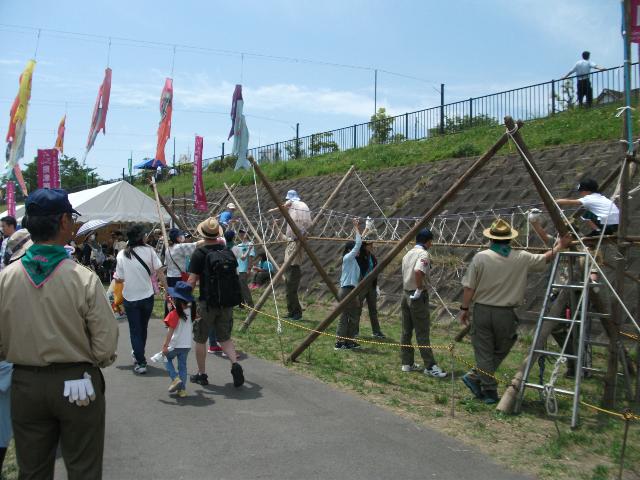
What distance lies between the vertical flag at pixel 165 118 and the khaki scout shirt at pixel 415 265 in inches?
457

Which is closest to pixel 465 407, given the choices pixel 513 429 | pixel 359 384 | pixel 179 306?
pixel 513 429

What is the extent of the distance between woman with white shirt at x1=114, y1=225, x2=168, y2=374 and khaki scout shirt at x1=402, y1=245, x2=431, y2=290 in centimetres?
330

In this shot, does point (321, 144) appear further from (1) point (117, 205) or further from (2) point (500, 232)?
(2) point (500, 232)

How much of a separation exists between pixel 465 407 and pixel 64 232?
15.7 feet

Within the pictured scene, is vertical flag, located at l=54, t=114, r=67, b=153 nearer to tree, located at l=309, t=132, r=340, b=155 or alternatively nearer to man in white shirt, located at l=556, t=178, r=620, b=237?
tree, located at l=309, t=132, r=340, b=155

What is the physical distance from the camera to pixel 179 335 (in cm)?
683

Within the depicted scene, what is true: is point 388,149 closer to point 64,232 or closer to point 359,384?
point 359,384

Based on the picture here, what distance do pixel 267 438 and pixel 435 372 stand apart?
10.6 feet

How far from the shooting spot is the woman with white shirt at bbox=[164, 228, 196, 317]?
1073cm

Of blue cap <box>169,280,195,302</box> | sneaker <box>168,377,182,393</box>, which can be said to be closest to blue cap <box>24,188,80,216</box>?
blue cap <box>169,280,195,302</box>

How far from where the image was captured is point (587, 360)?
296 inches

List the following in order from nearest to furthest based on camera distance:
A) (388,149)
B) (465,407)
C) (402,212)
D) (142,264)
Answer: (465,407) → (142,264) → (402,212) → (388,149)

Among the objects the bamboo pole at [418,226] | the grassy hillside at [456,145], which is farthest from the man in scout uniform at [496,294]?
the grassy hillside at [456,145]

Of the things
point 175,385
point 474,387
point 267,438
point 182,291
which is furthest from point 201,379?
point 474,387
